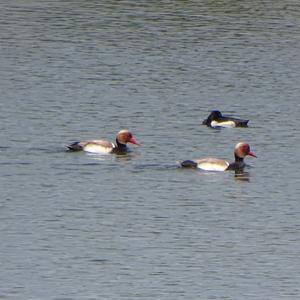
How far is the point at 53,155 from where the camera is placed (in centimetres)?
3512

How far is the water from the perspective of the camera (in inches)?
1023

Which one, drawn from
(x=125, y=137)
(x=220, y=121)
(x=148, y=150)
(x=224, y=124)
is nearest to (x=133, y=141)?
(x=125, y=137)

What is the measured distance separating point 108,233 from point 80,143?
7.48 metres

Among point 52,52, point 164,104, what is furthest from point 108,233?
point 52,52

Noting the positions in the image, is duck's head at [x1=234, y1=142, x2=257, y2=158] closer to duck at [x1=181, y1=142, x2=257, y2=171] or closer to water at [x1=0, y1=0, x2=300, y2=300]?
duck at [x1=181, y1=142, x2=257, y2=171]

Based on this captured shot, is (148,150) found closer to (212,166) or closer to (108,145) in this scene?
(108,145)

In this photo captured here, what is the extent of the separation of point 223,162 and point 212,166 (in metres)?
0.40

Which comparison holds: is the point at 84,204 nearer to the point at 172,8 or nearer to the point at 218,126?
the point at 218,126

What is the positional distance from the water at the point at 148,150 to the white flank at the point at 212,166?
0.19 m

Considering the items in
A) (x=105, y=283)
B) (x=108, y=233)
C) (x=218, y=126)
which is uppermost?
(x=218, y=126)

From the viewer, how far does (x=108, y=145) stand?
35.9 metres

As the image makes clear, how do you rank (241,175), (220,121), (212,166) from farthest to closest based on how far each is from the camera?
1. (220,121)
2. (241,175)
3. (212,166)

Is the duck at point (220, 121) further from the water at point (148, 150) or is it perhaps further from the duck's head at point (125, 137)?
the duck's head at point (125, 137)

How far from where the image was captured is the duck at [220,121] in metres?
38.9
